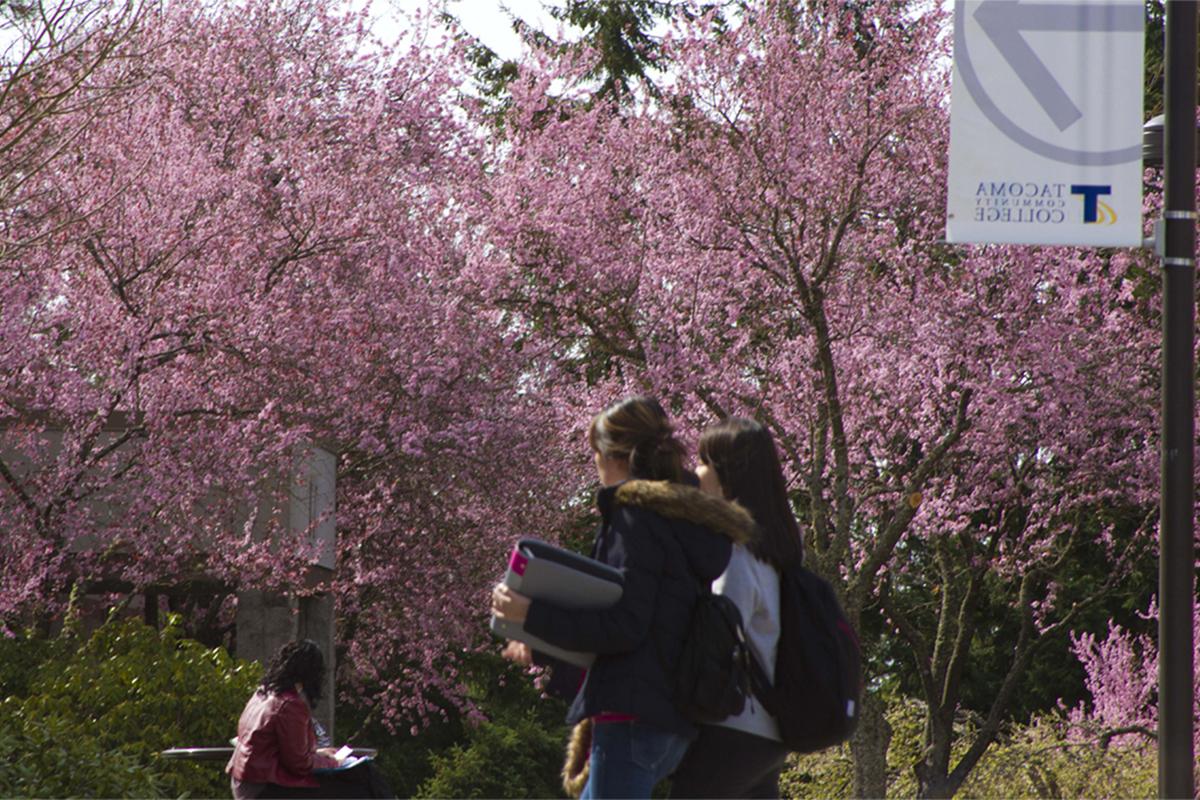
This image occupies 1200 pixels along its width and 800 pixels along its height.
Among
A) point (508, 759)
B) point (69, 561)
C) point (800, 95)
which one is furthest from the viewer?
point (508, 759)

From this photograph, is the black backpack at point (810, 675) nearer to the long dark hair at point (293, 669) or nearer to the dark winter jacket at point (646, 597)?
the dark winter jacket at point (646, 597)

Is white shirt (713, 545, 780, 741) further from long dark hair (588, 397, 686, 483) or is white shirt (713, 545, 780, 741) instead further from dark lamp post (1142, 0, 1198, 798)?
dark lamp post (1142, 0, 1198, 798)

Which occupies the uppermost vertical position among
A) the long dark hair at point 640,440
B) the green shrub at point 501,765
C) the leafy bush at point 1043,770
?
the long dark hair at point 640,440

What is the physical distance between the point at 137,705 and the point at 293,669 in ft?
9.91

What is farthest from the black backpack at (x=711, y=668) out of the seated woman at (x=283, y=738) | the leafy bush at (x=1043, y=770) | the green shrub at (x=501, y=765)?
the green shrub at (x=501, y=765)

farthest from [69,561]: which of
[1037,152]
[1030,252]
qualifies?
[1037,152]

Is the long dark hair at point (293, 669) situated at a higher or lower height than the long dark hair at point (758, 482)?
lower

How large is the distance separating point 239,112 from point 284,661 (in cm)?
1162

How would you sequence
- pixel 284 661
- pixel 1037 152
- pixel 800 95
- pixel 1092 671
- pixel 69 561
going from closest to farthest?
pixel 1037 152
pixel 284 661
pixel 69 561
pixel 800 95
pixel 1092 671

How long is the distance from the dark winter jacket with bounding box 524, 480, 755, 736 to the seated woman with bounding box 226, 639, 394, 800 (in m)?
3.86

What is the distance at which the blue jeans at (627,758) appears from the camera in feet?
13.8

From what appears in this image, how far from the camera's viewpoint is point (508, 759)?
985 inches

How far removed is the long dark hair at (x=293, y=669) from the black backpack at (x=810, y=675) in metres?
3.95

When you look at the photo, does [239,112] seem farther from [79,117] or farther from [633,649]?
[633,649]
